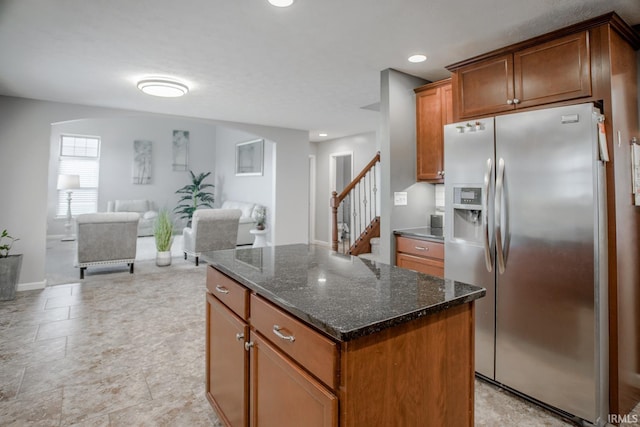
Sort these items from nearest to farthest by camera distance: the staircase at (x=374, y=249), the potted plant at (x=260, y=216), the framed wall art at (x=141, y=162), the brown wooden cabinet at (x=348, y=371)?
1. the brown wooden cabinet at (x=348, y=371)
2. the staircase at (x=374, y=249)
3. the potted plant at (x=260, y=216)
4. the framed wall art at (x=141, y=162)

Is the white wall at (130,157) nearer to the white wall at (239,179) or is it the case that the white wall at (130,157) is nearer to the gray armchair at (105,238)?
the white wall at (239,179)

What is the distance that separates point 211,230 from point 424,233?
381 cm

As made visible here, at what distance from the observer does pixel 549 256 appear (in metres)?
1.96

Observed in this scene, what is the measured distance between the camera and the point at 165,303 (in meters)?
3.88

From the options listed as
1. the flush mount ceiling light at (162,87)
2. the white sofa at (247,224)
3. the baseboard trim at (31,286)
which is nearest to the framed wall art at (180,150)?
the white sofa at (247,224)

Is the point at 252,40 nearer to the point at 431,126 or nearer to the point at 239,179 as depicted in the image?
the point at 431,126

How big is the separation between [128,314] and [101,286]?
1328 mm

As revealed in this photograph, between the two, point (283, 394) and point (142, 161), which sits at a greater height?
point (142, 161)

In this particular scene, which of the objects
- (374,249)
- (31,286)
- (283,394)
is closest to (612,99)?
(283,394)

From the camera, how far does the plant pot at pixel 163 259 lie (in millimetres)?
5652

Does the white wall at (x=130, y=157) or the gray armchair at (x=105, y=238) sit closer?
the gray armchair at (x=105, y=238)

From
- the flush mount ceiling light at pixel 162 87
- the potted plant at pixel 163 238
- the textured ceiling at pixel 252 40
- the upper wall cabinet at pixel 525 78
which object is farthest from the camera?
the potted plant at pixel 163 238

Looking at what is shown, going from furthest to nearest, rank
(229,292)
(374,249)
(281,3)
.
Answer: (374,249) < (281,3) < (229,292)

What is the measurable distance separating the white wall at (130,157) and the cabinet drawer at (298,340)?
7792 mm
